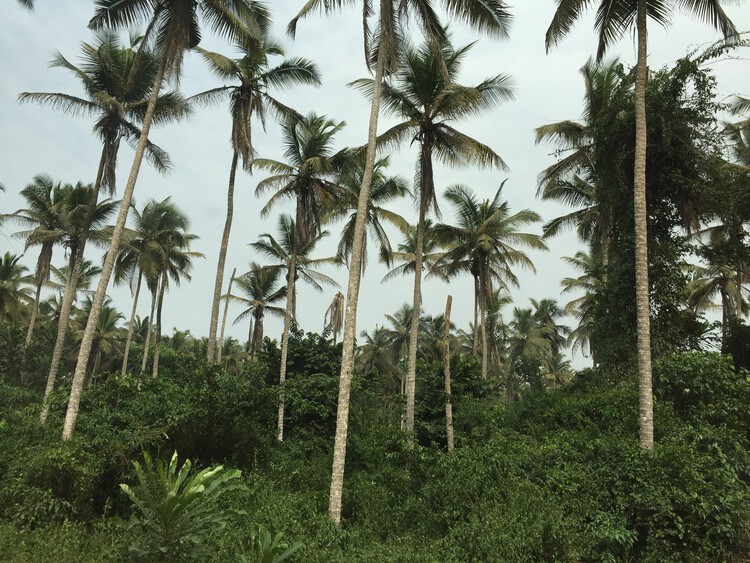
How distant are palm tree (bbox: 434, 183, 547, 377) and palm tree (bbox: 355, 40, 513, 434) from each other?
6629 millimetres

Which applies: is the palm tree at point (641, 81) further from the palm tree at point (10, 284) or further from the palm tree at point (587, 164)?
the palm tree at point (10, 284)

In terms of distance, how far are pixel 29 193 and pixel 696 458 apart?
89.3 ft

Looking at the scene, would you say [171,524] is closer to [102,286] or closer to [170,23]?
[102,286]

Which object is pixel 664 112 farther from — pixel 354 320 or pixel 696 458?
pixel 354 320

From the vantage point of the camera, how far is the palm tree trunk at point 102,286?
10.8 meters

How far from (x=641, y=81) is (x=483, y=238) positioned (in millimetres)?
11342

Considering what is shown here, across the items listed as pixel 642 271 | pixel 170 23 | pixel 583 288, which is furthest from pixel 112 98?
pixel 583 288

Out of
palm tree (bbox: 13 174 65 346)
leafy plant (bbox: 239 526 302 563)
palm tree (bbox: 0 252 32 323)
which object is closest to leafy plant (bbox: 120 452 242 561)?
leafy plant (bbox: 239 526 302 563)

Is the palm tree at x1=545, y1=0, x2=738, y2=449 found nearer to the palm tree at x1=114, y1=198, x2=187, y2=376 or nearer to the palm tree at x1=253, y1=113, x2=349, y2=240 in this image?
the palm tree at x1=253, y1=113, x2=349, y2=240

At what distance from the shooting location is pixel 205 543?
7.02 m

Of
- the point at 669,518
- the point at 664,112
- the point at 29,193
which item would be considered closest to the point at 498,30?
the point at 664,112

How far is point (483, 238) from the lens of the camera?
74.7ft

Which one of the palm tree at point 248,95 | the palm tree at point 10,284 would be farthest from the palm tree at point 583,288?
the palm tree at point 10,284

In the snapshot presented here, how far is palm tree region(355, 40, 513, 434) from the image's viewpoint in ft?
51.7
